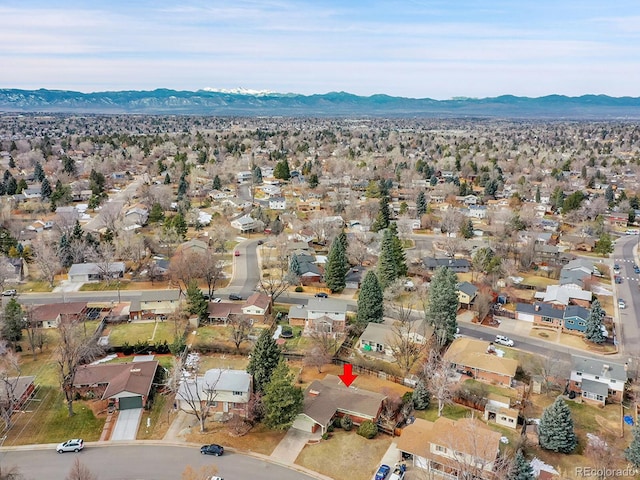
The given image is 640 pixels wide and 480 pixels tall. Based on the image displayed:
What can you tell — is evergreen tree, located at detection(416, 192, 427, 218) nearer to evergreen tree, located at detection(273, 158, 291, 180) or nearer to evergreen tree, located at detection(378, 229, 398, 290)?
evergreen tree, located at detection(378, 229, 398, 290)

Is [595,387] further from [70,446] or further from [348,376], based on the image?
[70,446]

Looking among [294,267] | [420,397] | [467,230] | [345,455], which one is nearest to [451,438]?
[345,455]

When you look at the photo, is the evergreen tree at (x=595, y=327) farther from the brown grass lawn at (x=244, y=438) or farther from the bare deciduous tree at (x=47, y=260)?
the bare deciduous tree at (x=47, y=260)

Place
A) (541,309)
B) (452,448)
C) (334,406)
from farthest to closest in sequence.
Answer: (541,309) → (334,406) → (452,448)

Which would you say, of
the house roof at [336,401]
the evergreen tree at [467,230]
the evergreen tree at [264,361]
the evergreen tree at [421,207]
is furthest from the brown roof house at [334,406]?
the evergreen tree at [421,207]

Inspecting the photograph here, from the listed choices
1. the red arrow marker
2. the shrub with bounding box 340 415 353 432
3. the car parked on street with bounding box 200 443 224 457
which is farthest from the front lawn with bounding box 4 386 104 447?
the red arrow marker

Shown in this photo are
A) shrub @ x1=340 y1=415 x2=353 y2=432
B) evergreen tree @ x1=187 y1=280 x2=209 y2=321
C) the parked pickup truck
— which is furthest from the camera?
evergreen tree @ x1=187 y1=280 x2=209 y2=321

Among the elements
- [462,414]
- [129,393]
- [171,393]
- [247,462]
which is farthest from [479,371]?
[129,393]
